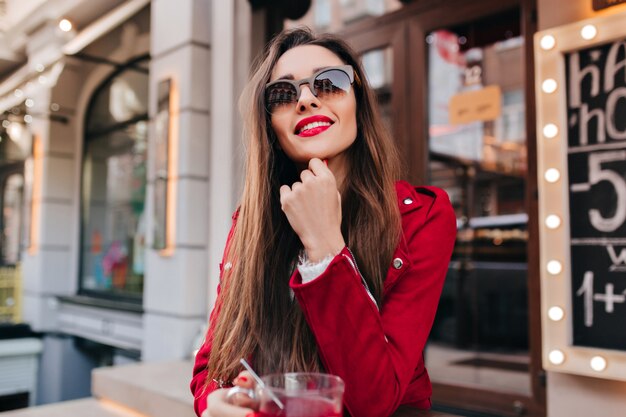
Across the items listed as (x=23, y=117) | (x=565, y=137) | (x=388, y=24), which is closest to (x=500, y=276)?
(x=388, y=24)

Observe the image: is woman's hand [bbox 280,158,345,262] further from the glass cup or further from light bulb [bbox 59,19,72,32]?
light bulb [bbox 59,19,72,32]

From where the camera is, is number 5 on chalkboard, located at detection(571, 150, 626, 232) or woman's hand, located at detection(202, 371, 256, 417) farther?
number 5 on chalkboard, located at detection(571, 150, 626, 232)

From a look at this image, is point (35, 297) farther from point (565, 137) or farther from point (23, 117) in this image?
point (565, 137)

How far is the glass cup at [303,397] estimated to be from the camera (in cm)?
77

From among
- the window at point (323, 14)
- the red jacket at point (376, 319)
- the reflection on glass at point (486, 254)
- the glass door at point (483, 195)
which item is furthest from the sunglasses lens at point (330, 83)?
the window at point (323, 14)

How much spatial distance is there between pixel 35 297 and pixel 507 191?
620cm

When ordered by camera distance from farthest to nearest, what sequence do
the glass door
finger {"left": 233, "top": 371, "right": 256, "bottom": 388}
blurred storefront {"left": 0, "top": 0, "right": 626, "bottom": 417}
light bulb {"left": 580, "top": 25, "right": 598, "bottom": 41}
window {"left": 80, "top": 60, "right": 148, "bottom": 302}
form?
window {"left": 80, "top": 60, "right": 148, "bottom": 302} → blurred storefront {"left": 0, "top": 0, "right": 626, "bottom": 417} → the glass door → light bulb {"left": 580, "top": 25, "right": 598, "bottom": 41} → finger {"left": 233, "top": 371, "right": 256, "bottom": 388}

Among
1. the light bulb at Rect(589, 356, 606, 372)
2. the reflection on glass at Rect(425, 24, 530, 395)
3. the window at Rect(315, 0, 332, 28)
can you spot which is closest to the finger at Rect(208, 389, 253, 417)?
the light bulb at Rect(589, 356, 606, 372)

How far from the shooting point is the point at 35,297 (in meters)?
7.20

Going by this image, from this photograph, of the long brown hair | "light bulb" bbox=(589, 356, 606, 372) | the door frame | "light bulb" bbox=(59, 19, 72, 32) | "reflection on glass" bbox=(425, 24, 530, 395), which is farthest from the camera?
"light bulb" bbox=(59, 19, 72, 32)

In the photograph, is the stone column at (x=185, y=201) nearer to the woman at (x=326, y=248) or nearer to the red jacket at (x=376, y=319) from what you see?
the woman at (x=326, y=248)

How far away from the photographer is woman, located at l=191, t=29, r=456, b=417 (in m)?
0.96

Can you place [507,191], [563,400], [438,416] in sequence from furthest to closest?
1. [507,191]
2. [563,400]
3. [438,416]

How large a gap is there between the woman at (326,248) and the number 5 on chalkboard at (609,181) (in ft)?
4.87
